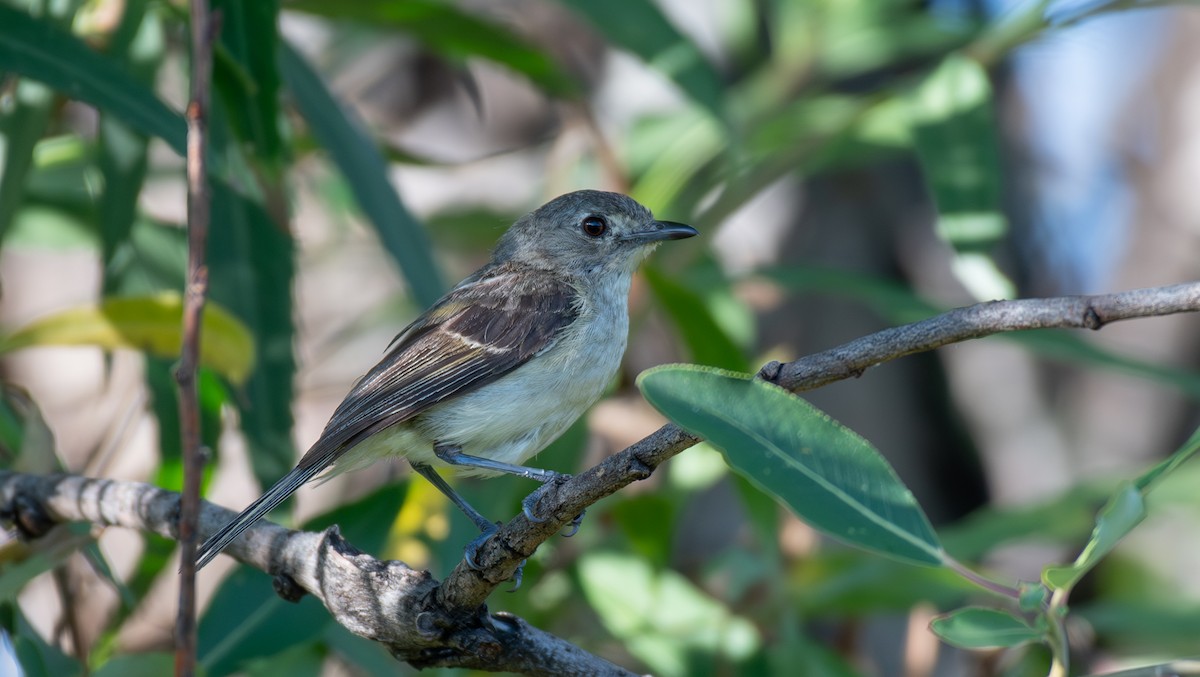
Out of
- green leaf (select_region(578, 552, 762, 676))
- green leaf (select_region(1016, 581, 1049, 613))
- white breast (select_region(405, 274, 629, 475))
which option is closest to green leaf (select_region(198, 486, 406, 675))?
white breast (select_region(405, 274, 629, 475))

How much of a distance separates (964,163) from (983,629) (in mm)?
2653

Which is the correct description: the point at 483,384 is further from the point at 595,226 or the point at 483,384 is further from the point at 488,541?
the point at 488,541

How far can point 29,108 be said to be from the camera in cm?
395

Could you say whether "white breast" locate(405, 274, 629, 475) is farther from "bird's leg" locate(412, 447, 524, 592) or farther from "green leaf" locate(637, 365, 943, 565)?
"green leaf" locate(637, 365, 943, 565)

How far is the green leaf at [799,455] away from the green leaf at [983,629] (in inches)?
3.9

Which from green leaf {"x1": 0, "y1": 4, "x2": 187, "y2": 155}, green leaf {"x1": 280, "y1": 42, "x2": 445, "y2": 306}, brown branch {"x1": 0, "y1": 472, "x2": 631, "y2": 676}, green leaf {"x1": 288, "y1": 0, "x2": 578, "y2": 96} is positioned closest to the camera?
brown branch {"x1": 0, "y1": 472, "x2": 631, "y2": 676}

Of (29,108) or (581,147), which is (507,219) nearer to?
(581,147)

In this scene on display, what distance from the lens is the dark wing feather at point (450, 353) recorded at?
339 cm

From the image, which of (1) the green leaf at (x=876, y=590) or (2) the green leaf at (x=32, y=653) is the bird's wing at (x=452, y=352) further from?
(1) the green leaf at (x=876, y=590)

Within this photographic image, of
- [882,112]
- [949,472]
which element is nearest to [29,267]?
[882,112]

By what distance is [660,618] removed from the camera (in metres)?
4.66

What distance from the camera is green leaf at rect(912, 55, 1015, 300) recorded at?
3840 mm

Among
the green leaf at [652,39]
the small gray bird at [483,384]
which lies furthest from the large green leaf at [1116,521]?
the green leaf at [652,39]

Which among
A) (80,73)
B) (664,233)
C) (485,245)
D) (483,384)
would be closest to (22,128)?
(80,73)
